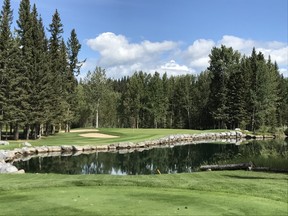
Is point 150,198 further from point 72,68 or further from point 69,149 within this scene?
point 72,68

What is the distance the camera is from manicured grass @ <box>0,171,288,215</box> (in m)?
7.38

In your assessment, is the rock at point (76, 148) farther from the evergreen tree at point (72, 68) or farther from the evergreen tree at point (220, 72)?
the evergreen tree at point (220, 72)

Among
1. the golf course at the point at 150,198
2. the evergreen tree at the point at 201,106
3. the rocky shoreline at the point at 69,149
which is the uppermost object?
the evergreen tree at the point at 201,106

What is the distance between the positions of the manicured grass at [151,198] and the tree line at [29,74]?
2950 centimetres

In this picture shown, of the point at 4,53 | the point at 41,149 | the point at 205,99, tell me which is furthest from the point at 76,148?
the point at 205,99

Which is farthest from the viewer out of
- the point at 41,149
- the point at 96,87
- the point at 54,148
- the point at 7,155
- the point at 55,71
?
the point at 96,87

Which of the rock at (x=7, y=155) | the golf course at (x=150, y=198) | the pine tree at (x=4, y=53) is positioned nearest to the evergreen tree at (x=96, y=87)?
the pine tree at (x=4, y=53)

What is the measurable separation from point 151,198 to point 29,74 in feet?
126

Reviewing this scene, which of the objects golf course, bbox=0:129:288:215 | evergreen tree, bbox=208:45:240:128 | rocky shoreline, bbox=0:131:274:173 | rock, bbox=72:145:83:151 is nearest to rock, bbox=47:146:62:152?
rocky shoreline, bbox=0:131:274:173

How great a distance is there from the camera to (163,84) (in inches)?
3371

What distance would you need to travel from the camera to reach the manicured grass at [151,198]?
7375 mm

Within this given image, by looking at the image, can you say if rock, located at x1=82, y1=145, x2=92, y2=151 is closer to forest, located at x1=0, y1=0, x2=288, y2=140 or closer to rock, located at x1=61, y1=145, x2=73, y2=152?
rock, located at x1=61, y1=145, x2=73, y2=152

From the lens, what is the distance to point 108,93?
7388 cm

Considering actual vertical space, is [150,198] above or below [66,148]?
above
